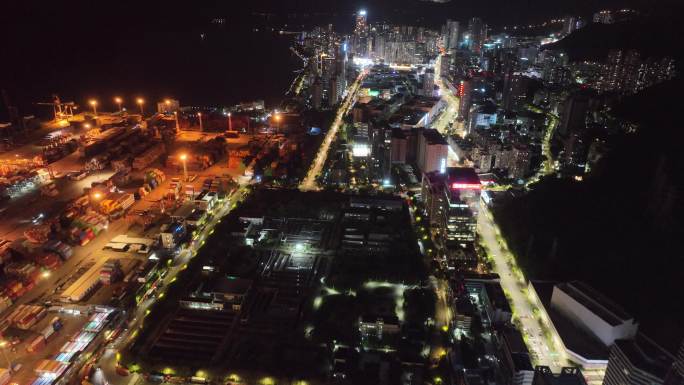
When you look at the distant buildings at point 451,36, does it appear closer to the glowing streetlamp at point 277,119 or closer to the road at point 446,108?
the road at point 446,108

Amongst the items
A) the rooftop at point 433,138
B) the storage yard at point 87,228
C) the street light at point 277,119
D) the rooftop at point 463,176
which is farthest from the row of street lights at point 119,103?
the rooftop at point 463,176

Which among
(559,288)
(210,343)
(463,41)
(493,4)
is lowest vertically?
(210,343)

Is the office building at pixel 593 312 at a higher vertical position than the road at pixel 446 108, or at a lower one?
lower

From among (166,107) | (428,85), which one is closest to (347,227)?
(166,107)

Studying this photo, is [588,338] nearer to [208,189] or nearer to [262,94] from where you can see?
[208,189]

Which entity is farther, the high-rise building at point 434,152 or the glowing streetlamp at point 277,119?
the glowing streetlamp at point 277,119

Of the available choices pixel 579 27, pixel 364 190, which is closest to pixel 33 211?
pixel 364 190

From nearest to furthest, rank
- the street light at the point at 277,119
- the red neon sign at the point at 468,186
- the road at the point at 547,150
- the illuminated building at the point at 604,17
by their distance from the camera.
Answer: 1. the red neon sign at the point at 468,186
2. the road at the point at 547,150
3. the street light at the point at 277,119
4. the illuminated building at the point at 604,17
